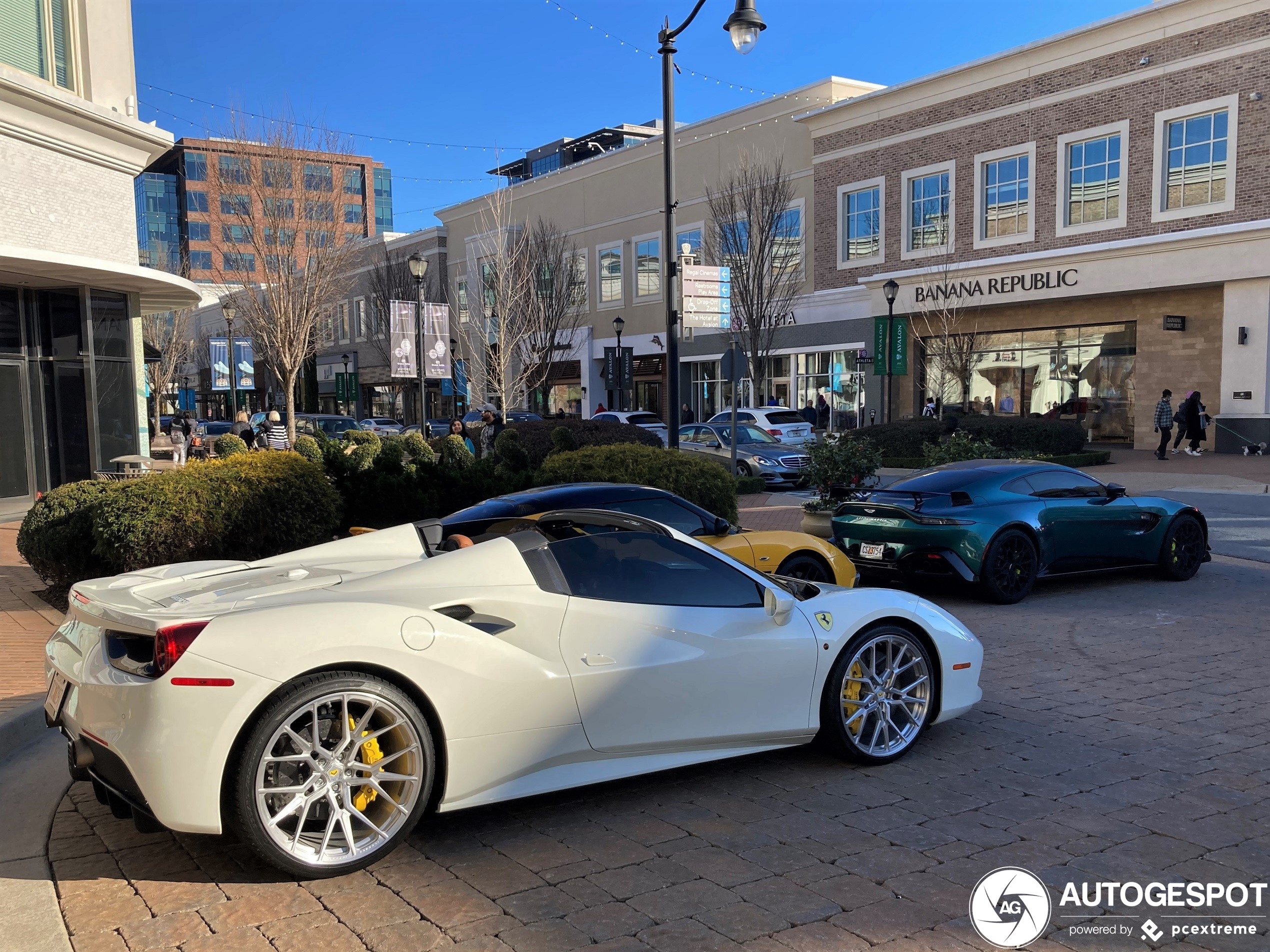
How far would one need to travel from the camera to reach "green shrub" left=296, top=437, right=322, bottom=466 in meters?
10.6

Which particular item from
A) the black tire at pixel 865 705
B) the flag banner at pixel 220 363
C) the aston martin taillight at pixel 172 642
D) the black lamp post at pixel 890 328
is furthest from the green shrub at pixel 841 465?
the flag banner at pixel 220 363

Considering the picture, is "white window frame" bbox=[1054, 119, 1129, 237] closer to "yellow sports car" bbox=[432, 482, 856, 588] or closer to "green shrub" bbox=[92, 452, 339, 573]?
"yellow sports car" bbox=[432, 482, 856, 588]

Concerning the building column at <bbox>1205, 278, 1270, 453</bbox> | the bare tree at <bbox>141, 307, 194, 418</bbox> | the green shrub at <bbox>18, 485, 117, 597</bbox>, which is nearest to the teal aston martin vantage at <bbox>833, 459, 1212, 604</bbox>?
the green shrub at <bbox>18, 485, 117, 597</bbox>

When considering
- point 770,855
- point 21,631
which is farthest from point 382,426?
point 770,855

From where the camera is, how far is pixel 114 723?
11.9 ft

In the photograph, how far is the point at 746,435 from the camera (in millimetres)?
23359

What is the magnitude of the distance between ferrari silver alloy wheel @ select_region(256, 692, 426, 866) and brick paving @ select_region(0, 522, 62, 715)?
304 cm

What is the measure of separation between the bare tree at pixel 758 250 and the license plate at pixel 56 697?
32706mm

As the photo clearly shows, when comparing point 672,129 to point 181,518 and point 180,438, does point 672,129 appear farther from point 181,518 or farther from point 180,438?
point 180,438

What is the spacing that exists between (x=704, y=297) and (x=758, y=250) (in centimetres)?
2042

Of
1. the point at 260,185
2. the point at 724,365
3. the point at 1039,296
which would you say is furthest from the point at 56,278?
the point at 1039,296

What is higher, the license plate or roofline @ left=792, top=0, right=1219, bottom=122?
roofline @ left=792, top=0, right=1219, bottom=122

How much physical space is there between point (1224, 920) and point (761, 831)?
1.68 metres

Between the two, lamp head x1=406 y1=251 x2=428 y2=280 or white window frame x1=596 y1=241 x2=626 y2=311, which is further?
white window frame x1=596 y1=241 x2=626 y2=311
